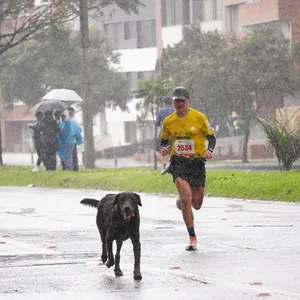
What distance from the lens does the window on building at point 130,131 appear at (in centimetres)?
9275

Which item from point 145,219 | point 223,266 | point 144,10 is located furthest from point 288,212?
point 144,10

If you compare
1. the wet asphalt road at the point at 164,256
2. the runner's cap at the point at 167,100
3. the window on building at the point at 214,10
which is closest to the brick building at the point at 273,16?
the window on building at the point at 214,10

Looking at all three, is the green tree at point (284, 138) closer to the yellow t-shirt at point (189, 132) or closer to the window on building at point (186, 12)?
the yellow t-shirt at point (189, 132)

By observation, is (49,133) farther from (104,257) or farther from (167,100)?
(104,257)

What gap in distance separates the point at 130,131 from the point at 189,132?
259 ft

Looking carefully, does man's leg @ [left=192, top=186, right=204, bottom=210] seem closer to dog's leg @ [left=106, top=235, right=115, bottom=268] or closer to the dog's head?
dog's leg @ [left=106, top=235, right=115, bottom=268]

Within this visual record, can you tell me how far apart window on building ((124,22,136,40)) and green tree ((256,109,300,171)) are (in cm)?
6610

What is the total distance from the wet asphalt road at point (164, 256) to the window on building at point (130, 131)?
7176cm

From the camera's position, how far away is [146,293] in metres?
10.1

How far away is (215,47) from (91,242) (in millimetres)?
46858

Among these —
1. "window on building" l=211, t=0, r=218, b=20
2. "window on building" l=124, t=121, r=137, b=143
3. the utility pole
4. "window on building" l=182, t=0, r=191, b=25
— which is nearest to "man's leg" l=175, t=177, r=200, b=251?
the utility pole

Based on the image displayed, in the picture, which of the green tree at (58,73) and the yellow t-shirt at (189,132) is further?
the green tree at (58,73)

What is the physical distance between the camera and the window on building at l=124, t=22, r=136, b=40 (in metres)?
92.6

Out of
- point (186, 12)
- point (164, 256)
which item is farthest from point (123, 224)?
point (186, 12)
